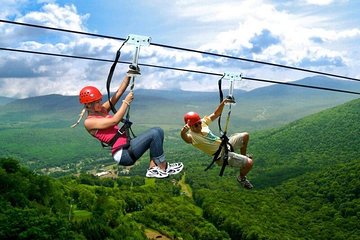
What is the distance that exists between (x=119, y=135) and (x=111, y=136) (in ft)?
0.52

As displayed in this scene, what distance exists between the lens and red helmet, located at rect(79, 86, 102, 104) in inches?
355

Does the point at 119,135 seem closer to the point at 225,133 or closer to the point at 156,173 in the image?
the point at 156,173

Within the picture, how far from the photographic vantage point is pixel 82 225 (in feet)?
192

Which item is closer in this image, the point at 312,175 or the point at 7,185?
the point at 7,185

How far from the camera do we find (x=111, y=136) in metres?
9.30

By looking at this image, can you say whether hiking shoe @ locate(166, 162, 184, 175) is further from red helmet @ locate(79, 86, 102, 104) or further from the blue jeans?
red helmet @ locate(79, 86, 102, 104)

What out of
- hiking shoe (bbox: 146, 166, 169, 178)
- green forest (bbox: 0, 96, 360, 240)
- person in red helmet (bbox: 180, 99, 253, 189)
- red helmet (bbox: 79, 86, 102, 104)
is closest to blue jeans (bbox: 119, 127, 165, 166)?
hiking shoe (bbox: 146, 166, 169, 178)

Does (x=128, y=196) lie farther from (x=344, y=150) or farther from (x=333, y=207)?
(x=344, y=150)

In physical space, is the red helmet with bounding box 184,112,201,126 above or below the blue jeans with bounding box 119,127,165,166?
above

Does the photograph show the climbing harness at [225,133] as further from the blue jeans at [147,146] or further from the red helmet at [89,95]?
the red helmet at [89,95]

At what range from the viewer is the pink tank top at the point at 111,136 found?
924cm

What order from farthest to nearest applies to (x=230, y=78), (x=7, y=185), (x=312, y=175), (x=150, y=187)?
(x=312, y=175) < (x=150, y=187) < (x=7, y=185) < (x=230, y=78)

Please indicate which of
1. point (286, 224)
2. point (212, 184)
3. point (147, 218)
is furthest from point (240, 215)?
point (212, 184)

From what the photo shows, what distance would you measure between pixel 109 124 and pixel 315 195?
115169mm
